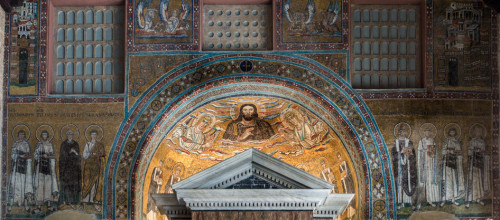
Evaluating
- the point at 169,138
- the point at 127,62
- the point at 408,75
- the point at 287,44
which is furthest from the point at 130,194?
the point at 408,75

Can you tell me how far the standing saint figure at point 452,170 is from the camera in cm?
1755

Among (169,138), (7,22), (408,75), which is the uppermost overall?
(7,22)

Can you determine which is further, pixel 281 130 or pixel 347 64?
pixel 281 130

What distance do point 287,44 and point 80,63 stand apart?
14.9 ft

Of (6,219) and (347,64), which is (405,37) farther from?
(6,219)

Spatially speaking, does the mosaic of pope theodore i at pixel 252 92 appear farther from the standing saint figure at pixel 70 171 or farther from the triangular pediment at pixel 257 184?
the triangular pediment at pixel 257 184

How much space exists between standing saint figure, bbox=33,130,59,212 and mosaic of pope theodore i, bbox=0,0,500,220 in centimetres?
2

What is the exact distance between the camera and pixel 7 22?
60.0 feet

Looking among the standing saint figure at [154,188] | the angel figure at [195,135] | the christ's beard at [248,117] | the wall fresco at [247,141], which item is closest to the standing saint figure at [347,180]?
the wall fresco at [247,141]

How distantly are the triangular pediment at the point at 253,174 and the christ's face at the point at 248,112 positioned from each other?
2149mm

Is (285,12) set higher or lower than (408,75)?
higher

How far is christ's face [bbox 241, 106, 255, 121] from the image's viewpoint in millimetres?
18981

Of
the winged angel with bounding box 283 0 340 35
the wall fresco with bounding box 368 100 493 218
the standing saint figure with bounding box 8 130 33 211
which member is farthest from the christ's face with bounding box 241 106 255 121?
the standing saint figure with bounding box 8 130 33 211

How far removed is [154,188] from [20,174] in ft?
9.37
